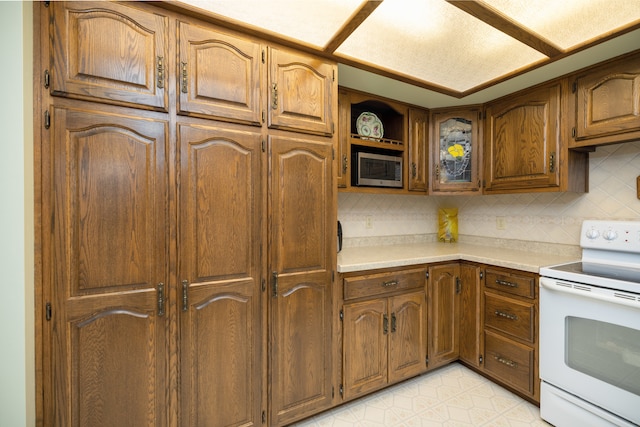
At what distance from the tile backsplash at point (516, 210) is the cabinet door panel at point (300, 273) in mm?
801

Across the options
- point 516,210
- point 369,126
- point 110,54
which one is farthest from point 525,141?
point 110,54

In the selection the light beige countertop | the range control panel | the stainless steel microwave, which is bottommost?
the light beige countertop

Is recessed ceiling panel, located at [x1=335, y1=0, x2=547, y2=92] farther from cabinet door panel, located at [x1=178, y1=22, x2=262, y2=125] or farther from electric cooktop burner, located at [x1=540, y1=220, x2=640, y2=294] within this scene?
electric cooktop burner, located at [x1=540, y1=220, x2=640, y2=294]

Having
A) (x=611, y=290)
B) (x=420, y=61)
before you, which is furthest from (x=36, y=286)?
(x=611, y=290)

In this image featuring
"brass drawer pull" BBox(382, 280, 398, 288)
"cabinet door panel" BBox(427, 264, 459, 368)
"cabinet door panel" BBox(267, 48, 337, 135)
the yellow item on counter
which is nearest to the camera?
"cabinet door panel" BBox(267, 48, 337, 135)

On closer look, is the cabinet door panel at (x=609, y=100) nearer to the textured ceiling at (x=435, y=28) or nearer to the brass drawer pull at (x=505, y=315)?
the textured ceiling at (x=435, y=28)

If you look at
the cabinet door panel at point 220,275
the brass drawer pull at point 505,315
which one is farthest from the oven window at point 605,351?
the cabinet door panel at point 220,275

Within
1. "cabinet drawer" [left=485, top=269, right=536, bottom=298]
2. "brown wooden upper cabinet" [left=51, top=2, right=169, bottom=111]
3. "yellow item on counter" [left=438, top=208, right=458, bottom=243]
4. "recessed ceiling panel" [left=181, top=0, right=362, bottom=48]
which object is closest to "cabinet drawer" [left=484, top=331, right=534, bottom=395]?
"cabinet drawer" [left=485, top=269, right=536, bottom=298]

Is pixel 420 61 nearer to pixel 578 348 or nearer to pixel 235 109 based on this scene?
pixel 235 109

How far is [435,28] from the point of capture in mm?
1375

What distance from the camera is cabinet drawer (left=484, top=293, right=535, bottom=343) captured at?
177cm

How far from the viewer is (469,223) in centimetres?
279

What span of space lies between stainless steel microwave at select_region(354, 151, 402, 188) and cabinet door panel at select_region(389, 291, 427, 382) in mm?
850

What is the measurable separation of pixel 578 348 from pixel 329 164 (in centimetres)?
172
